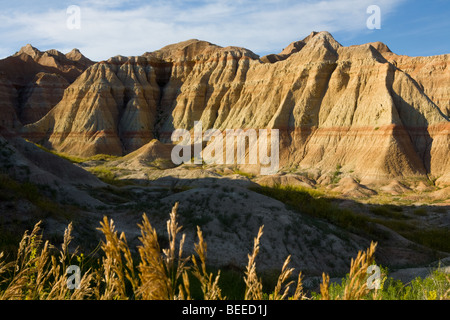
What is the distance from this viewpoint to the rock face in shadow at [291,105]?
45.2 metres

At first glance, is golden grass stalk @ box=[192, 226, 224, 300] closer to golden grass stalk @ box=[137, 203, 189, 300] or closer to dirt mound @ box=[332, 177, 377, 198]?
golden grass stalk @ box=[137, 203, 189, 300]

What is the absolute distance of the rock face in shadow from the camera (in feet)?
148

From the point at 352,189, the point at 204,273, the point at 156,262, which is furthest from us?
the point at 352,189

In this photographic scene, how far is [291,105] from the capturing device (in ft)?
185

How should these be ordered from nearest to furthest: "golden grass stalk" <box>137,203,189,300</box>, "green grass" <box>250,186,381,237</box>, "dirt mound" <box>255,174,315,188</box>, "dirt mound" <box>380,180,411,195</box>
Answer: "golden grass stalk" <box>137,203,189,300</box>, "green grass" <box>250,186,381,237</box>, "dirt mound" <box>380,180,411,195</box>, "dirt mound" <box>255,174,315,188</box>

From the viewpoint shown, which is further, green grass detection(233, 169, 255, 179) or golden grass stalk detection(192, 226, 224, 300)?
green grass detection(233, 169, 255, 179)

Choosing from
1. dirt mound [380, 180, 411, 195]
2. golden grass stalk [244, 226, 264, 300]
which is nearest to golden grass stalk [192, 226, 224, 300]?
golden grass stalk [244, 226, 264, 300]

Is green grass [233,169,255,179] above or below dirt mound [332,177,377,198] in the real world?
above

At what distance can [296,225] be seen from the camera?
1727 centimetres

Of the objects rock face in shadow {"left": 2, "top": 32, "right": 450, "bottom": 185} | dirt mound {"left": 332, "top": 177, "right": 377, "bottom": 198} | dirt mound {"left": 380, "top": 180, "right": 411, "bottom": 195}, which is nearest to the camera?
dirt mound {"left": 332, "top": 177, "right": 377, "bottom": 198}

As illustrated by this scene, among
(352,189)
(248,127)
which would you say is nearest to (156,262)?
(352,189)

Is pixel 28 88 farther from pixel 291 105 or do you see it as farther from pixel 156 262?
pixel 156 262

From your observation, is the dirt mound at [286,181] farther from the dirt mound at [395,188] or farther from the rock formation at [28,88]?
the rock formation at [28,88]
